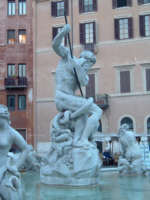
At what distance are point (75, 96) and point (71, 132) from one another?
0.61 metres

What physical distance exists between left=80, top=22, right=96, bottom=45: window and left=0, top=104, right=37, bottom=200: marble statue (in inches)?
979

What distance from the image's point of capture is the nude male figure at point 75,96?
19.1ft

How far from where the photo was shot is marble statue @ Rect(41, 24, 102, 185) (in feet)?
18.3

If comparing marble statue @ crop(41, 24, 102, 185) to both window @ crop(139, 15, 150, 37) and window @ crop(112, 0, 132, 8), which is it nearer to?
window @ crop(139, 15, 150, 37)

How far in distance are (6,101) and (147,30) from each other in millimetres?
12535

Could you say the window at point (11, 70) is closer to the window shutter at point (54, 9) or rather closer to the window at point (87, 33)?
the window shutter at point (54, 9)

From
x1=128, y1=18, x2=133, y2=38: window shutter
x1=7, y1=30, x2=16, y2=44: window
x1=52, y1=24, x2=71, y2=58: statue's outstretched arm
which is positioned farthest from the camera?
x1=7, y1=30, x2=16, y2=44: window

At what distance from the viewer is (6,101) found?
29.5 meters

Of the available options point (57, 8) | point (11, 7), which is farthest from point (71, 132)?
point (11, 7)

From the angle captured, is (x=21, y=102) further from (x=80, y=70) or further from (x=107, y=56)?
(x=80, y=70)

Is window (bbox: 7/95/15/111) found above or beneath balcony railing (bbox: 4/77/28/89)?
beneath

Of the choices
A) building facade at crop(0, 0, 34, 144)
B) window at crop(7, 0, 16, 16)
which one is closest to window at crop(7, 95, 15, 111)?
building facade at crop(0, 0, 34, 144)

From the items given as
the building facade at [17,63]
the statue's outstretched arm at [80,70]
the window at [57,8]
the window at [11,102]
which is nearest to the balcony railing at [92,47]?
the window at [57,8]

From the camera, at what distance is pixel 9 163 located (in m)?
3.31
